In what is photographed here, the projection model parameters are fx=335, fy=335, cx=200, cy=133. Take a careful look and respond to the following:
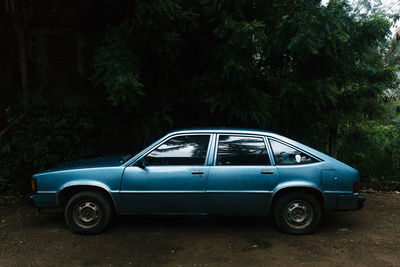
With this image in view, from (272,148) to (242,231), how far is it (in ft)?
4.42

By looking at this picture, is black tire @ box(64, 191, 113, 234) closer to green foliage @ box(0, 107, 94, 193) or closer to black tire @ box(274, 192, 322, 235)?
black tire @ box(274, 192, 322, 235)

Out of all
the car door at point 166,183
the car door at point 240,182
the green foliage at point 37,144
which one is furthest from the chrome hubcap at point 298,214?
the green foliage at point 37,144

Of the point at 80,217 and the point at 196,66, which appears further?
the point at 196,66

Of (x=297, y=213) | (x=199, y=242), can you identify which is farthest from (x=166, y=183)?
(x=297, y=213)

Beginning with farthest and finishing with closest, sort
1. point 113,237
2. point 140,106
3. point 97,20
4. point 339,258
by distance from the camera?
point 97,20, point 140,106, point 113,237, point 339,258

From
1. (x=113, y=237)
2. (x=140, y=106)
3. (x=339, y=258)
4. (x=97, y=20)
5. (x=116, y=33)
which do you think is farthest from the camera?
(x=97, y=20)

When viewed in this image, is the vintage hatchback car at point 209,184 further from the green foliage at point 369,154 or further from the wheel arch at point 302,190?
the green foliage at point 369,154

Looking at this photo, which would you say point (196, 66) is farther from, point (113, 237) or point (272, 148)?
point (113, 237)

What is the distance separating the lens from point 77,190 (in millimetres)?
4879

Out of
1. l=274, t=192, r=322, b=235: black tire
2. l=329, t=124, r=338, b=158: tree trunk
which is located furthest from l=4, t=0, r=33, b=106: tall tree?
l=329, t=124, r=338, b=158: tree trunk

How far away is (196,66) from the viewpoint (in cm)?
729

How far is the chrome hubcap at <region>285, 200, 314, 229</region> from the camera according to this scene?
189 inches

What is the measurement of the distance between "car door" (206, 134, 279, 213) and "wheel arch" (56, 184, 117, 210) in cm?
141

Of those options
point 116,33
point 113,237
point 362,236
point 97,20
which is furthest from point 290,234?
point 97,20
